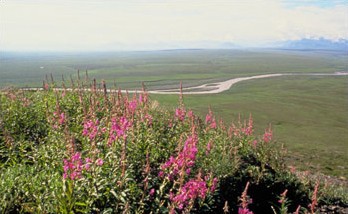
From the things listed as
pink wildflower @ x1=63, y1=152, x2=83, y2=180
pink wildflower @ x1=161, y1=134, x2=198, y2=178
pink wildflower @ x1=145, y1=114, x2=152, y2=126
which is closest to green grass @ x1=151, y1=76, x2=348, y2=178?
pink wildflower @ x1=145, y1=114, x2=152, y2=126

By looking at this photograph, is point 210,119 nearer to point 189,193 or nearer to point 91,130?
point 91,130

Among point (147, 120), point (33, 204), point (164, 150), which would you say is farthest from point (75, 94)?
point (33, 204)

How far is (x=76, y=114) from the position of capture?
921 cm

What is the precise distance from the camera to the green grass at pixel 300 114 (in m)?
28.3

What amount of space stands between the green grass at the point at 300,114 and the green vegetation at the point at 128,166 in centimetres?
1407

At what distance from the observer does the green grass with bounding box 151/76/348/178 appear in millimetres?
28277

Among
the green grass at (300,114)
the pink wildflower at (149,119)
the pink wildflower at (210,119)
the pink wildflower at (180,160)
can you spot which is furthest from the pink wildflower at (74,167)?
the green grass at (300,114)

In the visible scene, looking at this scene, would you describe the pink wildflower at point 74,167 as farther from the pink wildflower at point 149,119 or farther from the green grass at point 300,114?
the green grass at point 300,114

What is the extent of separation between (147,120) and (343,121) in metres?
49.1

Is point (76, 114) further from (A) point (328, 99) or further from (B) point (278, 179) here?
(A) point (328, 99)

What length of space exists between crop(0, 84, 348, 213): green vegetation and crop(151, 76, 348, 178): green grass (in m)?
14.1

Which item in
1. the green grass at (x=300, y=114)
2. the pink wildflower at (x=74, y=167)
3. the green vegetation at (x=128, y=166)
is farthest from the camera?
the green grass at (x=300, y=114)

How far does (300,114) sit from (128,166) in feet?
174

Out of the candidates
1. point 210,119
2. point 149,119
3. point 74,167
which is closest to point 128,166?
point 74,167
